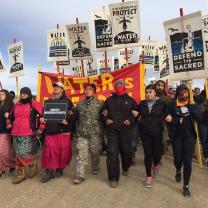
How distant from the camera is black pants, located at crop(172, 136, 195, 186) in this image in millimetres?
6598

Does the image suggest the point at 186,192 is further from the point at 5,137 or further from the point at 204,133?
the point at 5,137

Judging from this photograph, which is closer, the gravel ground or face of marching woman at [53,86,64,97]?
the gravel ground

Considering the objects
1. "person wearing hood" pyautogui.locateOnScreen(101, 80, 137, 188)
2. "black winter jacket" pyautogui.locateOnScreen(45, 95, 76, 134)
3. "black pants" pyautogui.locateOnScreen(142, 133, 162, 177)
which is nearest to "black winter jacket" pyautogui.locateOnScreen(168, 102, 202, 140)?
"black pants" pyautogui.locateOnScreen(142, 133, 162, 177)

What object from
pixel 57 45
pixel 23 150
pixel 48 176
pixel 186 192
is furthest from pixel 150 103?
pixel 57 45

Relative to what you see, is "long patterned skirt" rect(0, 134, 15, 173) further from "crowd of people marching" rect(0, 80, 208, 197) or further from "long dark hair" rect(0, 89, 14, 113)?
"long dark hair" rect(0, 89, 14, 113)

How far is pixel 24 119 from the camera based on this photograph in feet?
25.3

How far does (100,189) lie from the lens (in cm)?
695

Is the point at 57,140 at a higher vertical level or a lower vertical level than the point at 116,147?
higher

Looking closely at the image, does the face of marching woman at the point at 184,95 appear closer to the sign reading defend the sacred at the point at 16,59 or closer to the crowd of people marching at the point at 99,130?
the crowd of people marching at the point at 99,130

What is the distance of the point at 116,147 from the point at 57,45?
8.40 metres

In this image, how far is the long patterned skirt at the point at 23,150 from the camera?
7730 millimetres

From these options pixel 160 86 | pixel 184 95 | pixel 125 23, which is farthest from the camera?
pixel 125 23

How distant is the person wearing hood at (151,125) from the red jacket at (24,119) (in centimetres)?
217

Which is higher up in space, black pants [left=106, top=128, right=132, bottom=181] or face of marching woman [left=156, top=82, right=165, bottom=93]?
face of marching woman [left=156, top=82, right=165, bottom=93]
